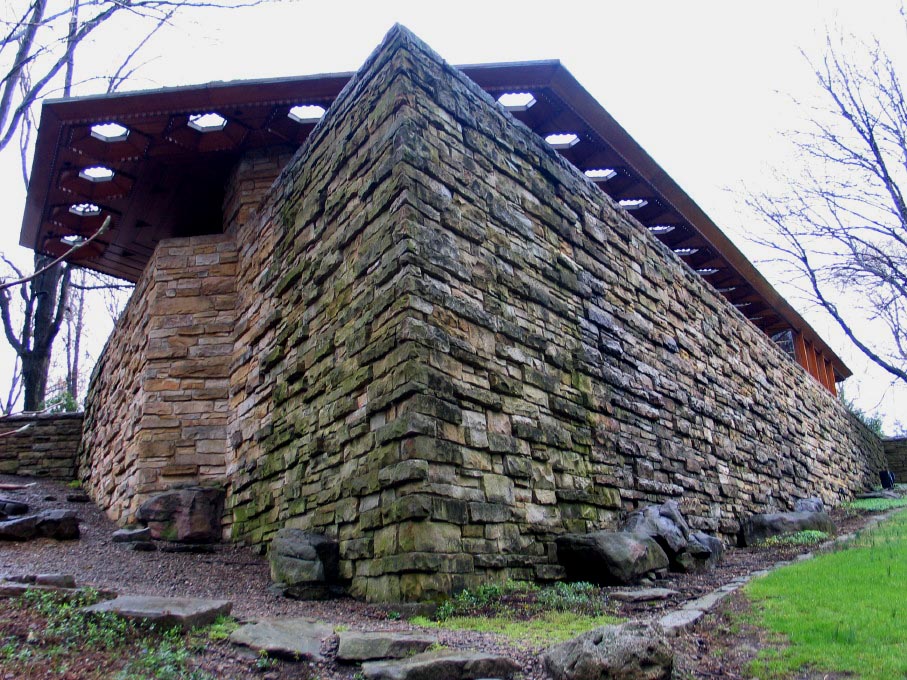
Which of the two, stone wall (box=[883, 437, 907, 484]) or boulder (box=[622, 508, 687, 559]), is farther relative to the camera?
stone wall (box=[883, 437, 907, 484])

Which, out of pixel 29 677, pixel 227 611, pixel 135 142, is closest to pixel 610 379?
pixel 227 611

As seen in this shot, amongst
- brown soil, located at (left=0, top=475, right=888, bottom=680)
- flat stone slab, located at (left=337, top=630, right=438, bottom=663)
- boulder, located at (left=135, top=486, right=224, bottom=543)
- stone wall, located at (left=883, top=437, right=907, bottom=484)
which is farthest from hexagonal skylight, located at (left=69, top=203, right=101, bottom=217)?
stone wall, located at (left=883, top=437, right=907, bottom=484)

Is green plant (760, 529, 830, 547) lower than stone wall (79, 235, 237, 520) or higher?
lower

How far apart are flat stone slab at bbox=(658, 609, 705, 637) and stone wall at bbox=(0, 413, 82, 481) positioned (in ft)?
35.7

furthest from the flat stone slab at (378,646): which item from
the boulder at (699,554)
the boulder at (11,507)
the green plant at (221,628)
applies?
the boulder at (11,507)

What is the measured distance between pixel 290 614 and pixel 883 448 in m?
25.3

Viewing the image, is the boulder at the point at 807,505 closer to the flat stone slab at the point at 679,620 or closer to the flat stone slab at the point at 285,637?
the flat stone slab at the point at 679,620

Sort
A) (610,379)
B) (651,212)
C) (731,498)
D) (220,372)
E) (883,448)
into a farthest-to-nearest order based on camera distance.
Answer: (883,448) < (651,212) < (731,498) < (220,372) < (610,379)

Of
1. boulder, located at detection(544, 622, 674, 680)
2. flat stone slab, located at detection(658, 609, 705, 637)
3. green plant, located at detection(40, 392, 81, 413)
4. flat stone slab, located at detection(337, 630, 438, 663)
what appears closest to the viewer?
boulder, located at detection(544, 622, 674, 680)

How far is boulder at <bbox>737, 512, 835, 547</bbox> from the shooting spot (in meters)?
8.14

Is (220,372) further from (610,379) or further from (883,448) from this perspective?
(883,448)

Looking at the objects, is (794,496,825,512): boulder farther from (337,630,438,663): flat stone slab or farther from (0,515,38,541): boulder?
(0,515,38,541): boulder

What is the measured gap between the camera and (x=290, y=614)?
13.3 feet

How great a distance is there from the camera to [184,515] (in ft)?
22.3
